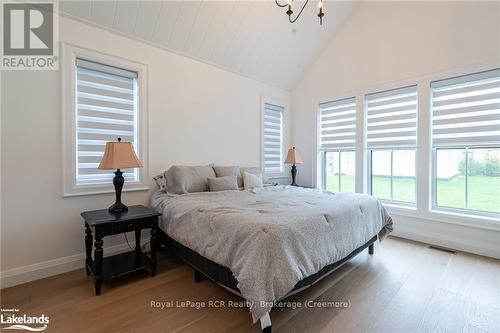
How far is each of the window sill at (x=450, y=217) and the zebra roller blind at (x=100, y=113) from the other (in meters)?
3.83

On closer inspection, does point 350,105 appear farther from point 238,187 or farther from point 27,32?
point 27,32

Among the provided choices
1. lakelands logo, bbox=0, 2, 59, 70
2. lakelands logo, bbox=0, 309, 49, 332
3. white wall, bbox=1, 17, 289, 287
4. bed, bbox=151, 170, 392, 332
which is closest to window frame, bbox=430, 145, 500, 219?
bed, bbox=151, 170, 392, 332

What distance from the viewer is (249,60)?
3.90 meters

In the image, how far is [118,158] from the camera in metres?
2.25

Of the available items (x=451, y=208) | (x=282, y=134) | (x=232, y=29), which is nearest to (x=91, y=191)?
(x=232, y=29)

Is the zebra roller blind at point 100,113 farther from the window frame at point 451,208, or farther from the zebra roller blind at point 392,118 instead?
the window frame at point 451,208

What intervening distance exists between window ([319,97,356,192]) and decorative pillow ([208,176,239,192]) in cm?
223

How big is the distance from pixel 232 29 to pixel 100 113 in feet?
6.88

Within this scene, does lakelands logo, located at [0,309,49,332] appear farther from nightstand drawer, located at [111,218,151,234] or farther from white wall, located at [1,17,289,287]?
nightstand drawer, located at [111,218,151,234]

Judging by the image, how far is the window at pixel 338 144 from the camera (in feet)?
13.7

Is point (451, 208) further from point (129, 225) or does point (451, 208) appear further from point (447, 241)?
point (129, 225)

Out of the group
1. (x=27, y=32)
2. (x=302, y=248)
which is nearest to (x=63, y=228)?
(x=27, y=32)

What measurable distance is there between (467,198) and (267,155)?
3.03 meters

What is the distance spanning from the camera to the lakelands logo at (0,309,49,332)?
162 centimetres
